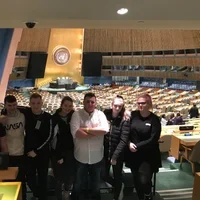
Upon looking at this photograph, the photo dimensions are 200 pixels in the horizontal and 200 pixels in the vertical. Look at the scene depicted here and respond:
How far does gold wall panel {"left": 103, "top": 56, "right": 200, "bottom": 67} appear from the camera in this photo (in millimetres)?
22319

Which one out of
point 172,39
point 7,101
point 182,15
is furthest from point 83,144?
point 172,39

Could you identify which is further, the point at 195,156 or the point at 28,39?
the point at 28,39

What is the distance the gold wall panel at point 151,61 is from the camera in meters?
22.3

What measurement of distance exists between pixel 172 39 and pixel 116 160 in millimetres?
20426

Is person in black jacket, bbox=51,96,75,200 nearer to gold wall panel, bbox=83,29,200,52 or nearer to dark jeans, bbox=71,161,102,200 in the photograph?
dark jeans, bbox=71,161,102,200

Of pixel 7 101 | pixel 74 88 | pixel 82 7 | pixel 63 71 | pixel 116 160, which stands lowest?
pixel 116 160

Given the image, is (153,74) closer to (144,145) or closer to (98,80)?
(98,80)

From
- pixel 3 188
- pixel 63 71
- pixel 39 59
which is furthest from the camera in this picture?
pixel 63 71

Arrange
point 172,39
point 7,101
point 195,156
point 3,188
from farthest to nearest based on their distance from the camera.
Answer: point 172,39 < point 195,156 < point 7,101 < point 3,188

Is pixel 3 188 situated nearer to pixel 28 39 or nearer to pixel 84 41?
pixel 28 39

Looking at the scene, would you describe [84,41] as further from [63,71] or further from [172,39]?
[172,39]

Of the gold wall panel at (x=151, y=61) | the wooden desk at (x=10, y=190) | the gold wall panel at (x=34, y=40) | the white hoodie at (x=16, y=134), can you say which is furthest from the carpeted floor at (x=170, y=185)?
the gold wall panel at (x=34, y=40)

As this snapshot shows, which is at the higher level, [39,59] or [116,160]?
[39,59]

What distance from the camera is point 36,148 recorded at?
11.8 feet
